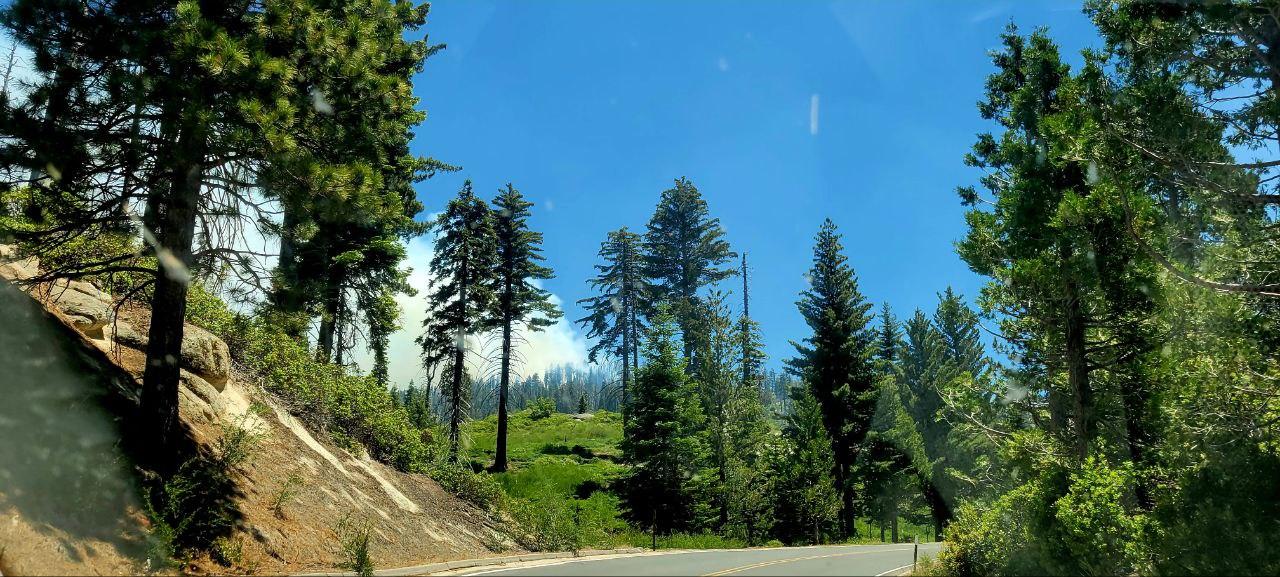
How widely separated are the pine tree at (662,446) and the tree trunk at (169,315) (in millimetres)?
21295

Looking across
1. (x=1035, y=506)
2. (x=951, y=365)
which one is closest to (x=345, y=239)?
(x=1035, y=506)

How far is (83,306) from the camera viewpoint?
11.8 metres

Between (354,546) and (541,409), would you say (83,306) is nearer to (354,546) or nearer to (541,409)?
(354,546)

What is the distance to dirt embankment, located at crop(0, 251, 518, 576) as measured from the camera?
800 cm

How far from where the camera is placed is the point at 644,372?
31.1 m

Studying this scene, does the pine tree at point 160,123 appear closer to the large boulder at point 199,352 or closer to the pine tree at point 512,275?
the large boulder at point 199,352

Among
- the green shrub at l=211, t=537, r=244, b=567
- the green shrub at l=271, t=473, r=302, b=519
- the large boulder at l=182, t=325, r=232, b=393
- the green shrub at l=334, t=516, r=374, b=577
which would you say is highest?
the large boulder at l=182, t=325, r=232, b=393

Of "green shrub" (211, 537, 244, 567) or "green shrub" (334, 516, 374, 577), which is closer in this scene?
"green shrub" (211, 537, 244, 567)

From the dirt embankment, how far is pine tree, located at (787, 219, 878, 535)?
27874 mm

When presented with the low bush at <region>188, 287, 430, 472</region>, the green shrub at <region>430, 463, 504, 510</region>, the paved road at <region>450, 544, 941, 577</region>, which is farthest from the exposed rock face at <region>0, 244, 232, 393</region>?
the green shrub at <region>430, 463, 504, 510</region>

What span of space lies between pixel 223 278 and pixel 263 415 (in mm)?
5122

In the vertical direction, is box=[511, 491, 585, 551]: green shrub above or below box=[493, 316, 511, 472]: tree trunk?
below

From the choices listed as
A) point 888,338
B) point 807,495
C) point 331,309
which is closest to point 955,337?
point 888,338

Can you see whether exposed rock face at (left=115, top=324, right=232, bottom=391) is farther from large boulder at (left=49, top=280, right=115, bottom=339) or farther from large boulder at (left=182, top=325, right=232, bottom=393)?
large boulder at (left=49, top=280, right=115, bottom=339)
